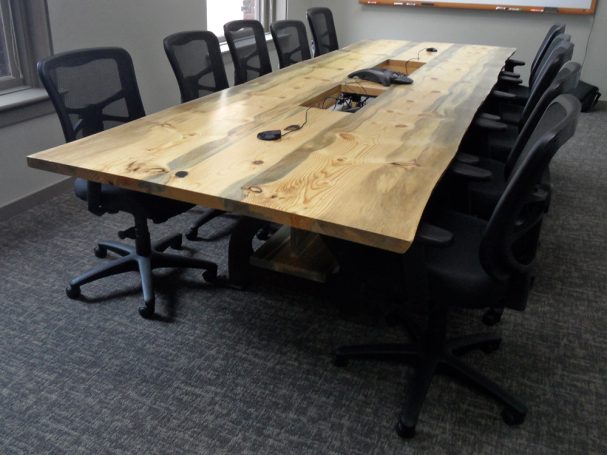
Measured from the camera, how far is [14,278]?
2.39 m

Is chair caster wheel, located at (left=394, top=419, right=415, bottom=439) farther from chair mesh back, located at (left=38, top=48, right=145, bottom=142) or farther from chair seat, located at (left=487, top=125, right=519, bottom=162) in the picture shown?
chair seat, located at (left=487, top=125, right=519, bottom=162)

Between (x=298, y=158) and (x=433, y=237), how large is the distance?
574 millimetres

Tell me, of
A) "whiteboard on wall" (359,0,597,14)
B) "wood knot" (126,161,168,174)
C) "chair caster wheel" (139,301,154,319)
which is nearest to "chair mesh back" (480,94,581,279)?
"wood knot" (126,161,168,174)

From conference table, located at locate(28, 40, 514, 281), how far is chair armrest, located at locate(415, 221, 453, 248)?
0.14 feet

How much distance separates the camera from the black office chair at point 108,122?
2053mm

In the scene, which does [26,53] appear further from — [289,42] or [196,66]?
[289,42]

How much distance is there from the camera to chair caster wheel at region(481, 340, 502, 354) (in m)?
2.02

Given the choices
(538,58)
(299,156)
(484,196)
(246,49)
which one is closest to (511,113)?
(538,58)

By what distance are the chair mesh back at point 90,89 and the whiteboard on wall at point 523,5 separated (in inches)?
183

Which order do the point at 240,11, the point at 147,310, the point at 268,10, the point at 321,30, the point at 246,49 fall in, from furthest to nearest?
the point at 268,10
the point at 240,11
the point at 321,30
the point at 246,49
the point at 147,310

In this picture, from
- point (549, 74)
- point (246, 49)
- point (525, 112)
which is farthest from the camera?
point (246, 49)

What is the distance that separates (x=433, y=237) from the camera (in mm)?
1414

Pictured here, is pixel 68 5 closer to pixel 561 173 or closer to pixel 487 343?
pixel 487 343

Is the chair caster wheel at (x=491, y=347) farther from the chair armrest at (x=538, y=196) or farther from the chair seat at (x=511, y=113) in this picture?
the chair seat at (x=511, y=113)
